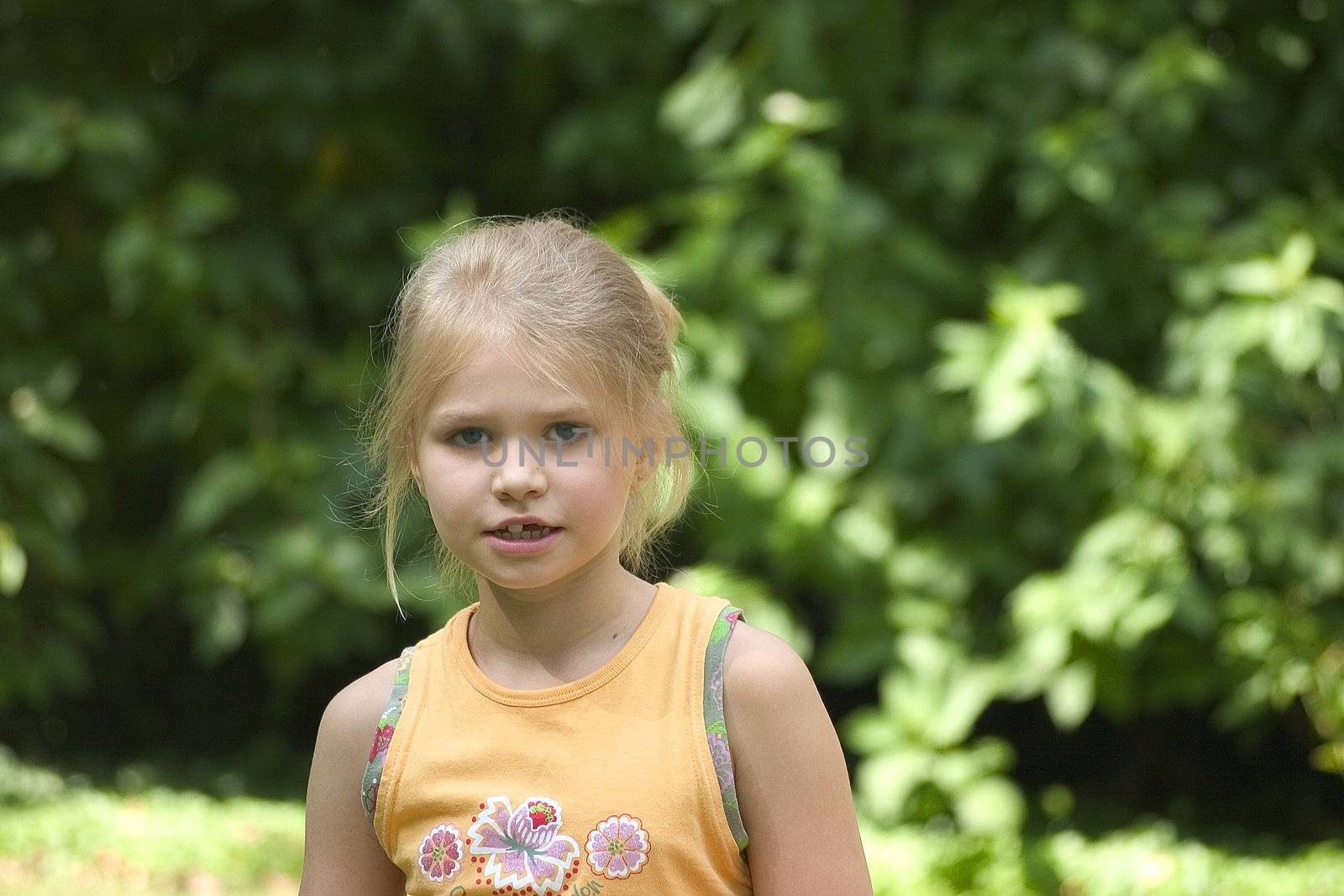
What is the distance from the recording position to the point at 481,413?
150cm

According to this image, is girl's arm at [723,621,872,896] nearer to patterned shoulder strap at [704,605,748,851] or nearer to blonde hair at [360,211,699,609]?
patterned shoulder strap at [704,605,748,851]

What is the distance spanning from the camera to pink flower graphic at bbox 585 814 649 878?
145 cm

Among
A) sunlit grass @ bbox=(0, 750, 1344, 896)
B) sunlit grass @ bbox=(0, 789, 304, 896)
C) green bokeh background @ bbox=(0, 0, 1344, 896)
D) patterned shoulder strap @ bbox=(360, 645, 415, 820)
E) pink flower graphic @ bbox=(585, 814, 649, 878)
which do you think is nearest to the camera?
pink flower graphic @ bbox=(585, 814, 649, 878)

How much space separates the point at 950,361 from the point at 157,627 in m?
2.98

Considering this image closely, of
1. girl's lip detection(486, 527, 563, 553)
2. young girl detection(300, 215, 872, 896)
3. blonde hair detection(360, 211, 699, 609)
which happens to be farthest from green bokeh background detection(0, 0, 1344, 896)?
girl's lip detection(486, 527, 563, 553)

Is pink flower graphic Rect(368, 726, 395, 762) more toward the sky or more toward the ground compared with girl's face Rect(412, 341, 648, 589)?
more toward the ground

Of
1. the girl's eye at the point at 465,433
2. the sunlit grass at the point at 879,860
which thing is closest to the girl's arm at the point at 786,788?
the girl's eye at the point at 465,433

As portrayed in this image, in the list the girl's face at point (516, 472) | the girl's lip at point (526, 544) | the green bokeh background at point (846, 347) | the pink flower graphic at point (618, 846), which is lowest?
the pink flower graphic at point (618, 846)

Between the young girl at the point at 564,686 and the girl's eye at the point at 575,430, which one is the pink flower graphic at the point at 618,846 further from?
the girl's eye at the point at 575,430

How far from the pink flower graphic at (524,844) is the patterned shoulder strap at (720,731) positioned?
15 cm

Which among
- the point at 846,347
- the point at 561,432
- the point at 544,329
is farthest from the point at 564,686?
the point at 846,347

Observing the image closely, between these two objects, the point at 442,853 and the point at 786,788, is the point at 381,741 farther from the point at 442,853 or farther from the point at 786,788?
the point at 786,788

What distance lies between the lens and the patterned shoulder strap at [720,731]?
4.83ft

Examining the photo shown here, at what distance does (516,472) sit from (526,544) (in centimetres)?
7
